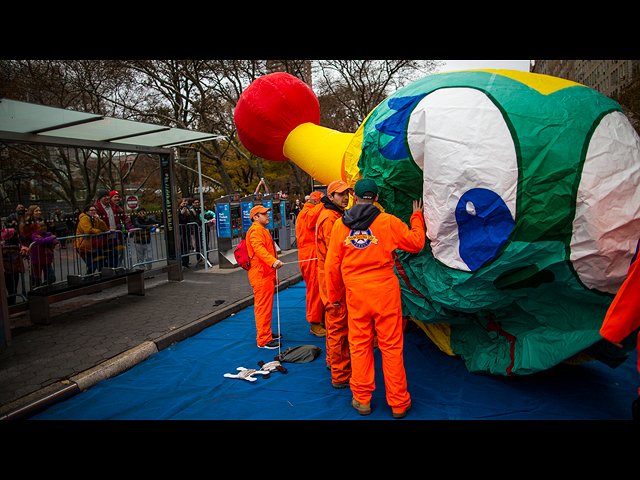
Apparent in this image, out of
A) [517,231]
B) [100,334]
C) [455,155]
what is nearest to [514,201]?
[517,231]

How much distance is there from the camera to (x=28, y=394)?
154 inches

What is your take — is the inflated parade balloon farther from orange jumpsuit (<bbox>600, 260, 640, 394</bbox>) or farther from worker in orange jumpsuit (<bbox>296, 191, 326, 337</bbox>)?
worker in orange jumpsuit (<bbox>296, 191, 326, 337</bbox>)

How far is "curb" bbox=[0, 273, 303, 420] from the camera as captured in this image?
3.72 meters

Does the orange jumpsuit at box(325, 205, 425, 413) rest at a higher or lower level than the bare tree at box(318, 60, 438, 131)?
lower

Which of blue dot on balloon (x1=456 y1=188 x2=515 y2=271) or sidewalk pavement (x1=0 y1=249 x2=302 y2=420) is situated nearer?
blue dot on balloon (x1=456 y1=188 x2=515 y2=271)

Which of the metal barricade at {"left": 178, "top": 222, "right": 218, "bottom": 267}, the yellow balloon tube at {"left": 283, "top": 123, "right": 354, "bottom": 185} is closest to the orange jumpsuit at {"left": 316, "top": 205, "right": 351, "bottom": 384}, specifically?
the yellow balloon tube at {"left": 283, "top": 123, "right": 354, "bottom": 185}

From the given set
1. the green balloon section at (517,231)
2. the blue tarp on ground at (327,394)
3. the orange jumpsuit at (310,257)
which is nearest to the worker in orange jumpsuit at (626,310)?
the green balloon section at (517,231)

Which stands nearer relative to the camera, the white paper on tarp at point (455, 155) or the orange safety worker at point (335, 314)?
the white paper on tarp at point (455, 155)

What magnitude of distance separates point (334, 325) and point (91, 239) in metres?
5.34

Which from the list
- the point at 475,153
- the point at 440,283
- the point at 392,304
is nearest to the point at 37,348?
the point at 392,304

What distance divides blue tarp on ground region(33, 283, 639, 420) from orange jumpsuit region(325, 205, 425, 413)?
0.98 feet

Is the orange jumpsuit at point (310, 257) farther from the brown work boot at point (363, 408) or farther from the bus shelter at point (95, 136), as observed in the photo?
the bus shelter at point (95, 136)

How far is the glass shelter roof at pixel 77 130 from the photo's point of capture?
5539mm

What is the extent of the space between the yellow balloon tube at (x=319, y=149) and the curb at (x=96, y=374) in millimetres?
2750
